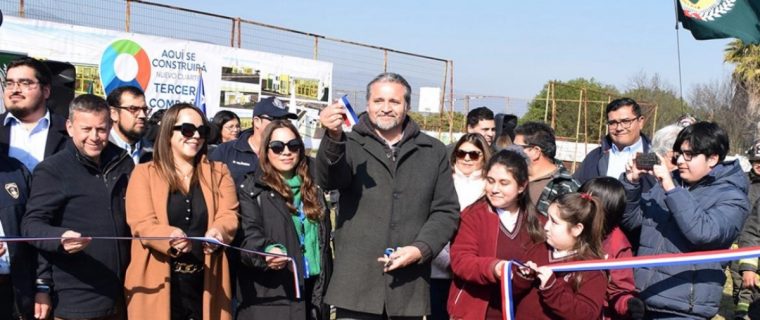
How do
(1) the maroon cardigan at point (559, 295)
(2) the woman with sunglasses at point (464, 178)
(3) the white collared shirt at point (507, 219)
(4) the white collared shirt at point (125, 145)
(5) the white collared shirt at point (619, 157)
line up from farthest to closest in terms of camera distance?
(5) the white collared shirt at point (619, 157)
(4) the white collared shirt at point (125, 145)
(2) the woman with sunglasses at point (464, 178)
(3) the white collared shirt at point (507, 219)
(1) the maroon cardigan at point (559, 295)

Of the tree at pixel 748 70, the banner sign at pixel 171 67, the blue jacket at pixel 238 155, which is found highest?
the tree at pixel 748 70

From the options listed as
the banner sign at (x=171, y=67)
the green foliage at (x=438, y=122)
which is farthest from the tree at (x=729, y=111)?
the banner sign at (x=171, y=67)

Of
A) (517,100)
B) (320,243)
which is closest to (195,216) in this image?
(320,243)

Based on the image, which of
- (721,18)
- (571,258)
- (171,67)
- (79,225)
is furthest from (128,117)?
(721,18)

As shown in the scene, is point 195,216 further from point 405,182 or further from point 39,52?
point 39,52

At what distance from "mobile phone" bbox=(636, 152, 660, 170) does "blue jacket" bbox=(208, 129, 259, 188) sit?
2.96 metres

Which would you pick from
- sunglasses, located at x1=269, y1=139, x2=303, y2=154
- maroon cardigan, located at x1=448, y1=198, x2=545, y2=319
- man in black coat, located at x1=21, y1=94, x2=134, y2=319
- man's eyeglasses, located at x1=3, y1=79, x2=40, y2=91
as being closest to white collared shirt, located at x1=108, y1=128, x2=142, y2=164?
man's eyeglasses, located at x1=3, y1=79, x2=40, y2=91

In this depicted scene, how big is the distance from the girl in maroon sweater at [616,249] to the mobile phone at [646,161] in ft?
0.90

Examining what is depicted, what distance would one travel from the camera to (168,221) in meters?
3.98

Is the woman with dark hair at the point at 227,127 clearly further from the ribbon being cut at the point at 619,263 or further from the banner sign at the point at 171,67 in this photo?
the ribbon being cut at the point at 619,263

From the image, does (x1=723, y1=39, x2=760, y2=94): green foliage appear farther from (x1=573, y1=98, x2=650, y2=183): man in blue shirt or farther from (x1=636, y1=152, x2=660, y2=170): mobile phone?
(x1=636, y1=152, x2=660, y2=170): mobile phone

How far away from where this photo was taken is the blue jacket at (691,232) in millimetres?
3936

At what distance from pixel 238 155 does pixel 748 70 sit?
29.9 meters

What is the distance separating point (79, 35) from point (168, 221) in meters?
6.07
